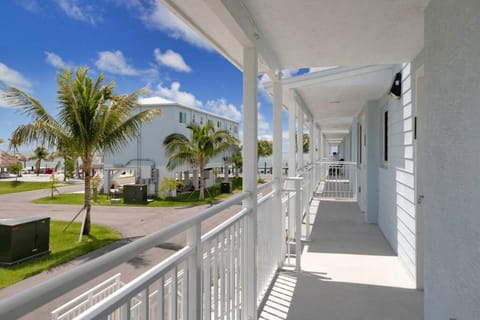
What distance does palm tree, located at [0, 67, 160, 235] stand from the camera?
10195mm

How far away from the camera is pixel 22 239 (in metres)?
8.73

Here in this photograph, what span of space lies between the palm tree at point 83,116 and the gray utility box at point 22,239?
7.68ft

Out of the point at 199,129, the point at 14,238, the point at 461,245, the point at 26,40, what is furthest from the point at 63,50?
the point at 461,245

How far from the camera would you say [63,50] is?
1116 centimetres

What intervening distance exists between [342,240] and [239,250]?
9.84 ft

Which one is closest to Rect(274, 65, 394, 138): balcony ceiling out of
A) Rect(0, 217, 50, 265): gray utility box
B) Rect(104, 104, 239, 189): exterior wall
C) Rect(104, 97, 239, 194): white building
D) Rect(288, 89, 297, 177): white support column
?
Rect(288, 89, 297, 177): white support column

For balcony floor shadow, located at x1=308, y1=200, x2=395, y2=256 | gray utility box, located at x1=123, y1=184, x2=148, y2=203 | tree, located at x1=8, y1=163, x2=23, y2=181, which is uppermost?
tree, located at x1=8, y1=163, x2=23, y2=181

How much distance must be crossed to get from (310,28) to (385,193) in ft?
10.7

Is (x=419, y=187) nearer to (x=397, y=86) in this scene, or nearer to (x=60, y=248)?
(x=397, y=86)

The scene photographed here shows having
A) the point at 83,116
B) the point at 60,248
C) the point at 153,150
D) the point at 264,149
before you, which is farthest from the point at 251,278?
the point at 264,149

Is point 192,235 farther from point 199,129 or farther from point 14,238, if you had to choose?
point 199,129

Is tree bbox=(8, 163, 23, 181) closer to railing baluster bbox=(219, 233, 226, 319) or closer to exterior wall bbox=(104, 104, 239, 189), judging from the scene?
railing baluster bbox=(219, 233, 226, 319)

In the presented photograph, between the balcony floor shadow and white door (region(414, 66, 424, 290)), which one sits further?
the balcony floor shadow

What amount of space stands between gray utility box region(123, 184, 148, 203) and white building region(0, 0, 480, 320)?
15.5 metres
